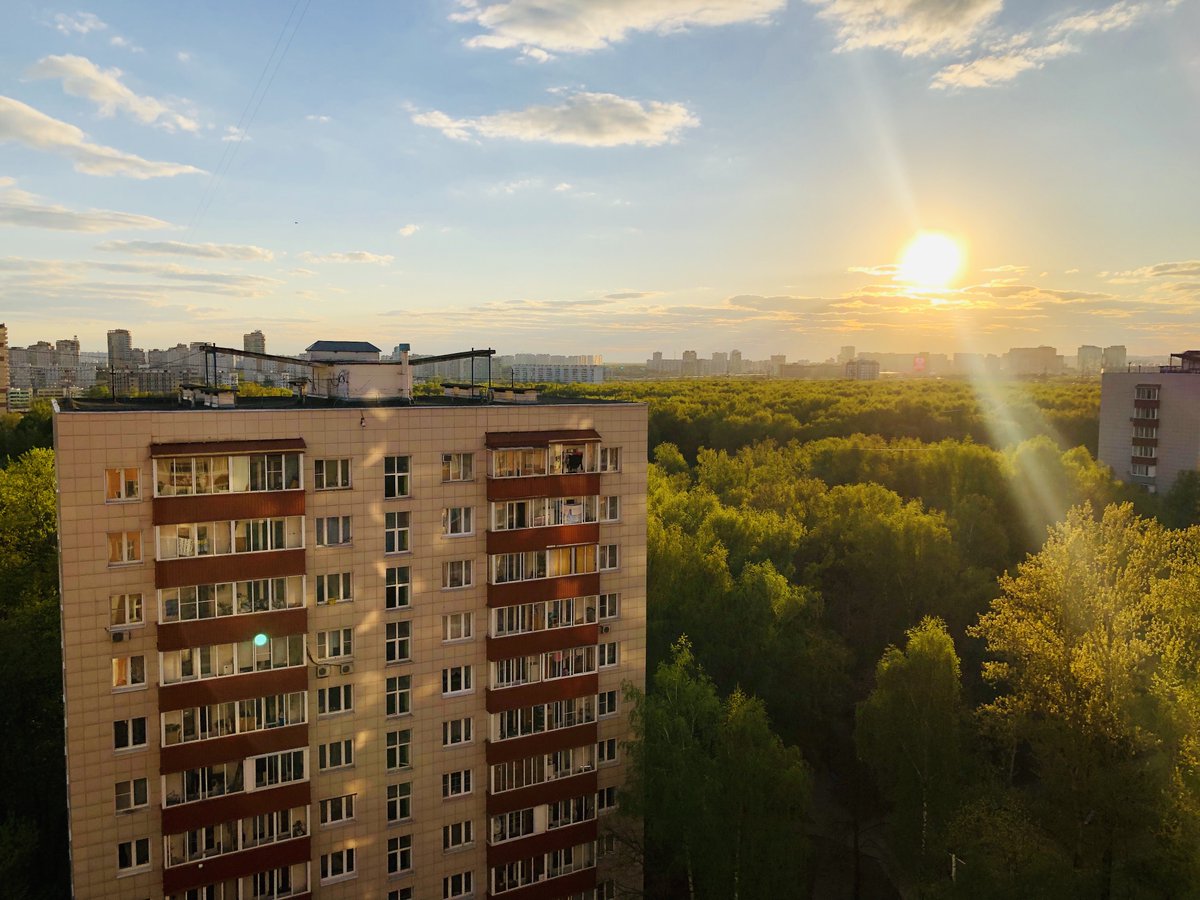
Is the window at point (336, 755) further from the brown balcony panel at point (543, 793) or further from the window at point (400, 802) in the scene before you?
the brown balcony panel at point (543, 793)

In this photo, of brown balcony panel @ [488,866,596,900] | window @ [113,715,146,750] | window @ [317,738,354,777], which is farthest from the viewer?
brown balcony panel @ [488,866,596,900]

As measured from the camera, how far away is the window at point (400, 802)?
22.5 m

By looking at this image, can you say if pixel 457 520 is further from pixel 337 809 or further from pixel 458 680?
pixel 337 809

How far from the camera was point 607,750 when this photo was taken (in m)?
25.5

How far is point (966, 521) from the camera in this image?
48.4m

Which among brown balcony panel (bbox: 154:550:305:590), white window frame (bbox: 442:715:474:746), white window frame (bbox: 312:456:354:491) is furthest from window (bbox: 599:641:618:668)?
brown balcony panel (bbox: 154:550:305:590)

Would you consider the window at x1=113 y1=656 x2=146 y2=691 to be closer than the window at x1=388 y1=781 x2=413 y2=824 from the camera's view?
Yes

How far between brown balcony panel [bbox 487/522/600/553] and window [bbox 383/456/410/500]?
9.17ft

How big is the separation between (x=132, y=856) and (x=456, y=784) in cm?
803

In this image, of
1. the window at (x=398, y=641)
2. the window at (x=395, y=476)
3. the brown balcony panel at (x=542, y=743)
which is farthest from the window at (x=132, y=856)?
the window at (x=395, y=476)

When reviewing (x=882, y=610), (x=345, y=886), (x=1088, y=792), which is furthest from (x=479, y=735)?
(x=882, y=610)

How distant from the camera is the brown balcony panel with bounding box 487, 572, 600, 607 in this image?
2336 cm

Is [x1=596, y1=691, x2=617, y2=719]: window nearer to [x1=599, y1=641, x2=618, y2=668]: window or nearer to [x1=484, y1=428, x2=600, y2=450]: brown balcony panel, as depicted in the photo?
[x1=599, y1=641, x2=618, y2=668]: window

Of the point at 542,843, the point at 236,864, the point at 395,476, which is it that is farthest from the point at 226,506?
the point at 542,843
